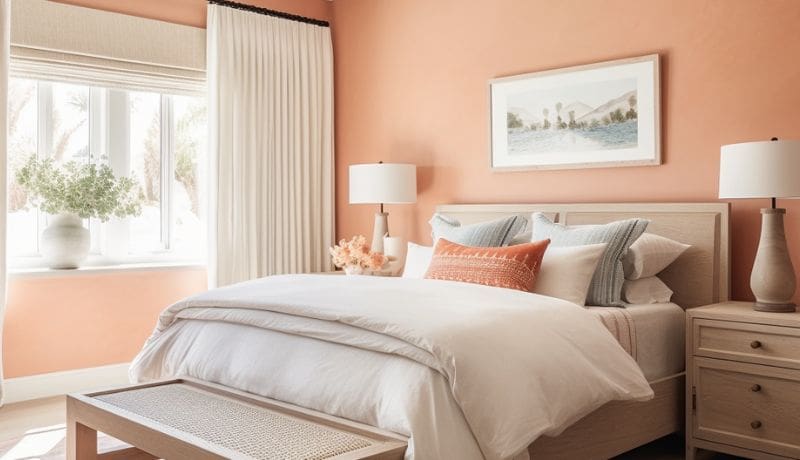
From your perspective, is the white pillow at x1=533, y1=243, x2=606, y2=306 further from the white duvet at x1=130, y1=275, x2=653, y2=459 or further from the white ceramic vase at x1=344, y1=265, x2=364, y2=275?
the white ceramic vase at x1=344, y1=265, x2=364, y2=275

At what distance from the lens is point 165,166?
207 inches

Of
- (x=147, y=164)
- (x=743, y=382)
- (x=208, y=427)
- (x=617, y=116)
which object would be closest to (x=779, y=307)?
(x=743, y=382)

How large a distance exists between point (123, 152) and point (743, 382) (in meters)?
3.74

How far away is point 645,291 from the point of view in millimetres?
3742

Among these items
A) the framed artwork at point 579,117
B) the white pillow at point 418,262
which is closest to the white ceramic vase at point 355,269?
the white pillow at point 418,262

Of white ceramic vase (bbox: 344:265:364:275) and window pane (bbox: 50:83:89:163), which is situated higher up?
window pane (bbox: 50:83:89:163)

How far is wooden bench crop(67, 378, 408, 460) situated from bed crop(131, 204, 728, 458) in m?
0.07

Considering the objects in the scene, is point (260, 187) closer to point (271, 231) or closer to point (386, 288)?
point (271, 231)

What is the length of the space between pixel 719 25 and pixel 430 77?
192 cm

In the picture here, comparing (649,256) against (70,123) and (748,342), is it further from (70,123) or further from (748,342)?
(70,123)

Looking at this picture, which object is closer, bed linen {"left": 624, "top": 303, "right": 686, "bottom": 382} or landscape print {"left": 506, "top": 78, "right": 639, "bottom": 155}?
bed linen {"left": 624, "top": 303, "right": 686, "bottom": 382}

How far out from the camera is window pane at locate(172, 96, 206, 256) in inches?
209

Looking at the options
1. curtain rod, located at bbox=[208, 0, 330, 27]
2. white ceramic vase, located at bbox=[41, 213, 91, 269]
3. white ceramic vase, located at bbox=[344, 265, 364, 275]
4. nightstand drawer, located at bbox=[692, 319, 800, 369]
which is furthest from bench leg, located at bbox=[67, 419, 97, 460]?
curtain rod, located at bbox=[208, 0, 330, 27]

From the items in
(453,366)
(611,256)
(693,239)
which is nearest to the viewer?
(453,366)
